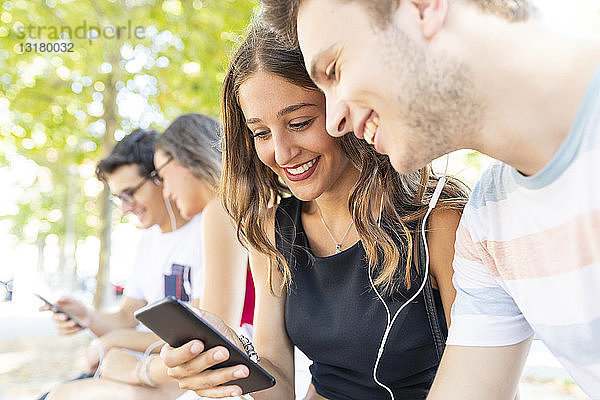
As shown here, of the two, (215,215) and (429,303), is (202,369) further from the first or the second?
(215,215)

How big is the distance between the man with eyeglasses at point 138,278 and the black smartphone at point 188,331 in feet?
3.20

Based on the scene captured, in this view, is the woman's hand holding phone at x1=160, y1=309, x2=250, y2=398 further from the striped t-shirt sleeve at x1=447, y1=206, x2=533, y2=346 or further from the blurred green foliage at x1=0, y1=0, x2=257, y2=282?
the blurred green foliage at x1=0, y1=0, x2=257, y2=282

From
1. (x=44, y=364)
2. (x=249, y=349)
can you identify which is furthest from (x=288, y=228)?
(x=44, y=364)

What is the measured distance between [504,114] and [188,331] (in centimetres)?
109

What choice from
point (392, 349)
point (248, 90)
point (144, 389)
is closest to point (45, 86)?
point (144, 389)

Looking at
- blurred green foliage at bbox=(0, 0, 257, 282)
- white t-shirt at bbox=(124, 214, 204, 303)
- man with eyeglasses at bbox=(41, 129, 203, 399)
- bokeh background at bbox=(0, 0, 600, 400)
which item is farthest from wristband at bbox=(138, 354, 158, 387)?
blurred green foliage at bbox=(0, 0, 257, 282)

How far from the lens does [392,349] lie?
6.60 feet

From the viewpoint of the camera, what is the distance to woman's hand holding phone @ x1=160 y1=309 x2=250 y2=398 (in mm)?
1924

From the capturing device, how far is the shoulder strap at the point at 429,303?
1.98 meters

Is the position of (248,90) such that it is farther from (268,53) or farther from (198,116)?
(198,116)

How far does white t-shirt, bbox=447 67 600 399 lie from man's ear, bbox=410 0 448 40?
34 centimetres

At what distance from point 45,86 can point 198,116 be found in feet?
15.2

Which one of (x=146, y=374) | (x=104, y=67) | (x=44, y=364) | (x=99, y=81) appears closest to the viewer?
(x=146, y=374)

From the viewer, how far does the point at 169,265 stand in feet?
11.5
